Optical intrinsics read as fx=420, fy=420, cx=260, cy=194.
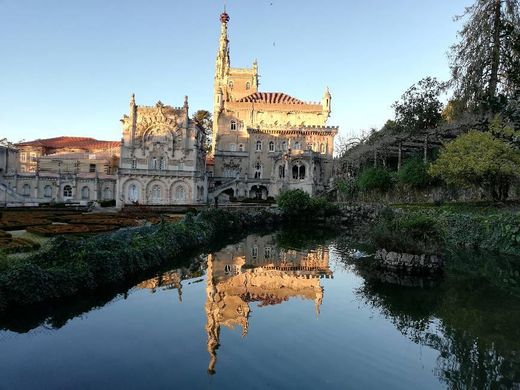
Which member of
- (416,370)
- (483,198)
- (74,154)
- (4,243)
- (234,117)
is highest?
(234,117)

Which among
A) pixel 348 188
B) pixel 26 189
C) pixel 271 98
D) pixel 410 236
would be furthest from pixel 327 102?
pixel 410 236

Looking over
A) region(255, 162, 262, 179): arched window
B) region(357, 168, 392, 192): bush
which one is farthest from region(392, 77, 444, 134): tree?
region(255, 162, 262, 179): arched window

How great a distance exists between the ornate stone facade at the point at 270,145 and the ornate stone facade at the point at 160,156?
705cm

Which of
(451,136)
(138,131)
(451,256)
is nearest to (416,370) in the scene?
(451,256)

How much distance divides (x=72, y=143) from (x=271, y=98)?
3347 cm

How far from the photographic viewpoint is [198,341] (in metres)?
9.83

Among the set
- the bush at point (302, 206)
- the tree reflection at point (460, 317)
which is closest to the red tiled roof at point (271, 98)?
the bush at point (302, 206)

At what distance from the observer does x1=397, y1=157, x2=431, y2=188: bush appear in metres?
35.5

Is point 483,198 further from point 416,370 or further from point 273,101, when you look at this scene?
point 273,101

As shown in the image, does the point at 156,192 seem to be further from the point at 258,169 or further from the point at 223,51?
the point at 223,51

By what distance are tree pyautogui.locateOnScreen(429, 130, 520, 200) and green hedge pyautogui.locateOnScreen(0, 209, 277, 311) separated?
695 inches

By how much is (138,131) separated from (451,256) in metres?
41.2

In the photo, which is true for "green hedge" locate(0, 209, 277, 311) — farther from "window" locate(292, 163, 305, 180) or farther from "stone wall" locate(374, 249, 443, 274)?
"window" locate(292, 163, 305, 180)

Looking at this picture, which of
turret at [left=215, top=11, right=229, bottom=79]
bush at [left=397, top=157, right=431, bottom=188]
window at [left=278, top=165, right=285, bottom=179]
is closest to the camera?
bush at [left=397, top=157, right=431, bottom=188]
